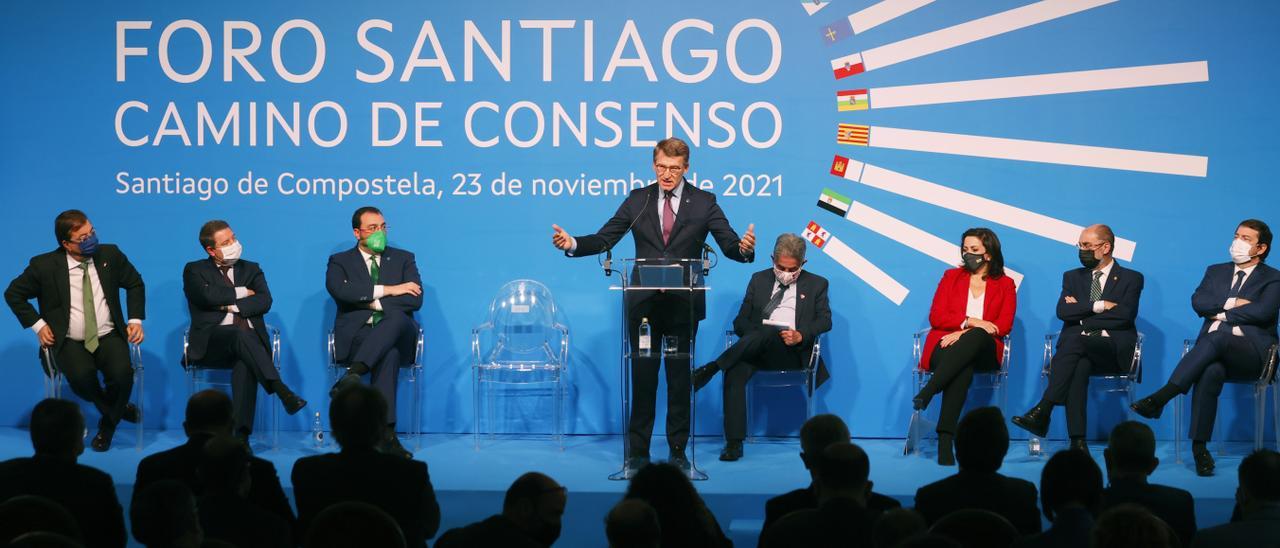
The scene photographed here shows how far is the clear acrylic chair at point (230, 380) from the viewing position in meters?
7.05

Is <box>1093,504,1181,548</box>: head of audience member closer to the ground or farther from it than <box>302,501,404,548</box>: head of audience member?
farther from it

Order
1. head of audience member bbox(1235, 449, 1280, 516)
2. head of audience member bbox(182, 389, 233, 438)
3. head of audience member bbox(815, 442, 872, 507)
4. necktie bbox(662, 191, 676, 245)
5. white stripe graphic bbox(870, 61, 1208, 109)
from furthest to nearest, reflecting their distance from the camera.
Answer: white stripe graphic bbox(870, 61, 1208, 109) < necktie bbox(662, 191, 676, 245) < head of audience member bbox(182, 389, 233, 438) < head of audience member bbox(1235, 449, 1280, 516) < head of audience member bbox(815, 442, 872, 507)

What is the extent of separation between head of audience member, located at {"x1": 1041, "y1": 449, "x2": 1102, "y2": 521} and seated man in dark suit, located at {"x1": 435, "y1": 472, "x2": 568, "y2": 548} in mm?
1158

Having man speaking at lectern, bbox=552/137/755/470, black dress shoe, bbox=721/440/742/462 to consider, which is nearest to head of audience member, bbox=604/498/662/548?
man speaking at lectern, bbox=552/137/755/470

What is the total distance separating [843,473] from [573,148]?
477 cm

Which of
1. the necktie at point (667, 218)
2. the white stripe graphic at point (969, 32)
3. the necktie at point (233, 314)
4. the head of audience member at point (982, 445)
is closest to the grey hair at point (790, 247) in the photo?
the necktie at point (667, 218)

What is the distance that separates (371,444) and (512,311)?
411 cm

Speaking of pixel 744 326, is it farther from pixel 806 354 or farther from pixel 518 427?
pixel 518 427

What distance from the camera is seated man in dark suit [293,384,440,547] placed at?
3307 mm

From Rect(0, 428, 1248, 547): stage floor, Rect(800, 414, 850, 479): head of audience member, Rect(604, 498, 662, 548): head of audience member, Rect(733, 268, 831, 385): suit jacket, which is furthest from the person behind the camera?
Rect(733, 268, 831, 385): suit jacket

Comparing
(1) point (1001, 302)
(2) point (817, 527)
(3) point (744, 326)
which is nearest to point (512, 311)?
(3) point (744, 326)

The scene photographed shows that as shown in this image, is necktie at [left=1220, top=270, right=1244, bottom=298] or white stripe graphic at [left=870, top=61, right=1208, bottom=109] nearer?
necktie at [left=1220, top=270, right=1244, bottom=298]

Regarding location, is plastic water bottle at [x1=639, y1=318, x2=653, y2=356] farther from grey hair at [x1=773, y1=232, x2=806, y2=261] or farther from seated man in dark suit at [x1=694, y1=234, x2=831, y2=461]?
grey hair at [x1=773, y1=232, x2=806, y2=261]

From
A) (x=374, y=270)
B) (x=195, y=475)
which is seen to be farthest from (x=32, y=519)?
(x=374, y=270)
